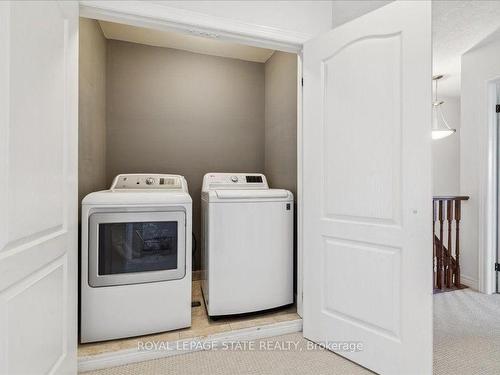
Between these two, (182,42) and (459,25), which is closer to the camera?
(459,25)

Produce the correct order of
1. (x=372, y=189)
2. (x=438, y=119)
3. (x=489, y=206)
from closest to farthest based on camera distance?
(x=372, y=189) < (x=489, y=206) < (x=438, y=119)

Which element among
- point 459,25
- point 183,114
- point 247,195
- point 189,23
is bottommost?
point 247,195

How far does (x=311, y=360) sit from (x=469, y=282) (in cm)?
221

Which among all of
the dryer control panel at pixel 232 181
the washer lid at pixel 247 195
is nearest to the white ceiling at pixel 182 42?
the dryer control panel at pixel 232 181

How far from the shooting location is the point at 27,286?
92 cm

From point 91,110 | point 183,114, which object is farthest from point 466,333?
point 91,110

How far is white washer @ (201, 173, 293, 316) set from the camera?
1928 mm

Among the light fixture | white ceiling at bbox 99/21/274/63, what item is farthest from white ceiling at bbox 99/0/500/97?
the light fixture

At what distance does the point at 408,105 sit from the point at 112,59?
2.61 metres

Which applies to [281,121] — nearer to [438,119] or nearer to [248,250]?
[248,250]

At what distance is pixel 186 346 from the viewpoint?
169 centimetres

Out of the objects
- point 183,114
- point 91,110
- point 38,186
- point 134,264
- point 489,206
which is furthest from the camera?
point 183,114

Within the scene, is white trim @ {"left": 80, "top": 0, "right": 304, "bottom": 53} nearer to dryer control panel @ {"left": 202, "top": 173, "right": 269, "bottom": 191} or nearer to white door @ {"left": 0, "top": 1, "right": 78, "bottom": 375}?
white door @ {"left": 0, "top": 1, "right": 78, "bottom": 375}

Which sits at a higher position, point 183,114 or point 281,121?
point 183,114
